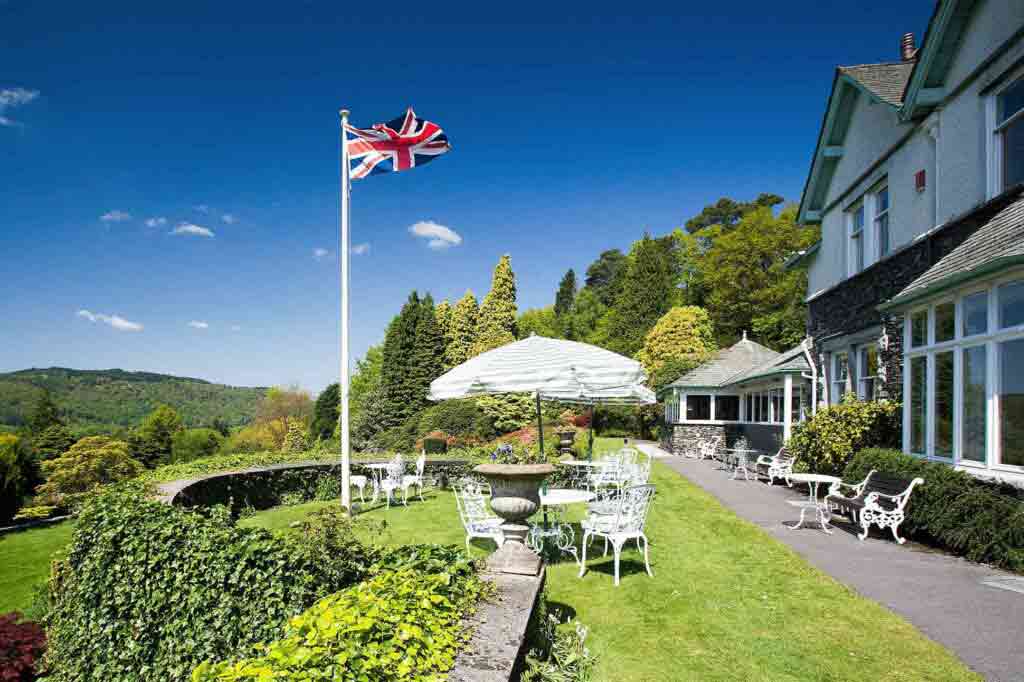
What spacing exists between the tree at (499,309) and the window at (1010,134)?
119ft

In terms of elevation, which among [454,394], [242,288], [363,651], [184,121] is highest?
[184,121]

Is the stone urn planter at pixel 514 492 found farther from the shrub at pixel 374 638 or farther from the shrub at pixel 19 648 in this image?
the shrub at pixel 19 648

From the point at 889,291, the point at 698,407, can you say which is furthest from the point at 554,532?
the point at 698,407

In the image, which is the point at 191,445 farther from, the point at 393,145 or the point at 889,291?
the point at 889,291

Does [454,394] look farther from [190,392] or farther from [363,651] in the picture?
[190,392]

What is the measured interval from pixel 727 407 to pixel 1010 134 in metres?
19.1

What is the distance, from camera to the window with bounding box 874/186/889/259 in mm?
12078

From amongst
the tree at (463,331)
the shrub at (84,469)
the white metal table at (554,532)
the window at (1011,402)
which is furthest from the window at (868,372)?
the tree at (463,331)

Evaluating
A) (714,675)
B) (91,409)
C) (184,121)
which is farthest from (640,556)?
(91,409)

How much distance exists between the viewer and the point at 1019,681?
3773 mm

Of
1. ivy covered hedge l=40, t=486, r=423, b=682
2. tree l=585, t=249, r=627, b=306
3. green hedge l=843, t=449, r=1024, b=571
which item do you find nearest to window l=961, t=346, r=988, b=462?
green hedge l=843, t=449, r=1024, b=571

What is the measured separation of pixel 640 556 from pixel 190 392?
221 feet

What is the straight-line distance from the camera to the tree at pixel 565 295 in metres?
64.6

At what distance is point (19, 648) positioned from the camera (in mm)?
5152
